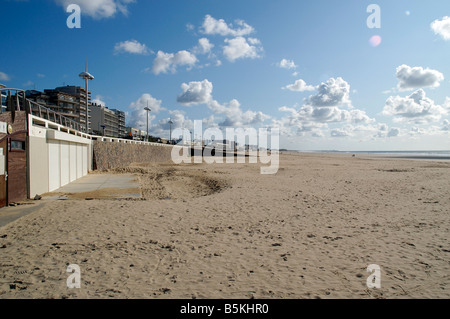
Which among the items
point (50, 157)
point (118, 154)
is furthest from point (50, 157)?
point (118, 154)

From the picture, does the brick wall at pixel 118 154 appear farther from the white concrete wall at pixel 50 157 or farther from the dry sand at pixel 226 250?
the dry sand at pixel 226 250

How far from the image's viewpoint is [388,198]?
10305mm

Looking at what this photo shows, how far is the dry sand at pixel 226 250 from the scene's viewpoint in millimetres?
3523

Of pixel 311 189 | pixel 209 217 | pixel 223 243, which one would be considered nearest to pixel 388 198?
pixel 311 189

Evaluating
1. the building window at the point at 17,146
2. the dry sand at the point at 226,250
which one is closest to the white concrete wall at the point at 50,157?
the building window at the point at 17,146

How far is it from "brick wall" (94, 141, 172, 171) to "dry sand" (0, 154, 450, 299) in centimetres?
1150

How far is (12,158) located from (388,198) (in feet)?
43.6

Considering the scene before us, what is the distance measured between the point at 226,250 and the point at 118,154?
65.8ft

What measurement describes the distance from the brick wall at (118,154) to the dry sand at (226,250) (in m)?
11.5

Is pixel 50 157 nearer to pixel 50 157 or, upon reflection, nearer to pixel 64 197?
pixel 50 157

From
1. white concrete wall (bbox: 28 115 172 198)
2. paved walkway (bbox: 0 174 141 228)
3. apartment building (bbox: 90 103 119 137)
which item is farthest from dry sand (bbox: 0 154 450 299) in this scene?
apartment building (bbox: 90 103 119 137)

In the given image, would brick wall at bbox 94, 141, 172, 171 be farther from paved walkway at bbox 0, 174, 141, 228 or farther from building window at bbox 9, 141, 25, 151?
building window at bbox 9, 141, 25, 151

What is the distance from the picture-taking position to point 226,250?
4930 mm
